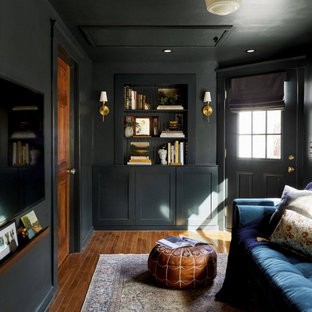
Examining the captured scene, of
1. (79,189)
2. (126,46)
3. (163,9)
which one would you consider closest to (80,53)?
(126,46)

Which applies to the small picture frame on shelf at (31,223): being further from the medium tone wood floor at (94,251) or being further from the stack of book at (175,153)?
the stack of book at (175,153)

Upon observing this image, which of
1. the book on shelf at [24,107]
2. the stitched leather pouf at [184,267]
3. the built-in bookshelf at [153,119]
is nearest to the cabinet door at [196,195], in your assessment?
the built-in bookshelf at [153,119]

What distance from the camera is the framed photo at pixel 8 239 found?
5.19 feet

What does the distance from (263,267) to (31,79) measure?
1970 millimetres

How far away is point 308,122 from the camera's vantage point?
375 cm

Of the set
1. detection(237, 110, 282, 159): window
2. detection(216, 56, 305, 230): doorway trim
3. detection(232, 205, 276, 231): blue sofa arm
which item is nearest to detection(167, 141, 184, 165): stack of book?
detection(216, 56, 305, 230): doorway trim

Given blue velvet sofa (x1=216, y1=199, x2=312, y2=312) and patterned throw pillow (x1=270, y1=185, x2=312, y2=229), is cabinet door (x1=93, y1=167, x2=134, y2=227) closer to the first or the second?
blue velvet sofa (x1=216, y1=199, x2=312, y2=312)

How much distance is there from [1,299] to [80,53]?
2.75 m

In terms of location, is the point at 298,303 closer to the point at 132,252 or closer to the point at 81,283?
the point at 81,283

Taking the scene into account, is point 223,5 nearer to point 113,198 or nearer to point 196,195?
point 196,195

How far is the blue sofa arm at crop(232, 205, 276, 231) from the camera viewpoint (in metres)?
2.61

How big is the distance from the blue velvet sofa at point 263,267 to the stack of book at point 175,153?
1761 millimetres

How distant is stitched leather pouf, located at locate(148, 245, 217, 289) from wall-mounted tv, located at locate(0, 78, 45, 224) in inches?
46.4

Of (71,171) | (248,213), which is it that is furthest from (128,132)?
(248,213)
